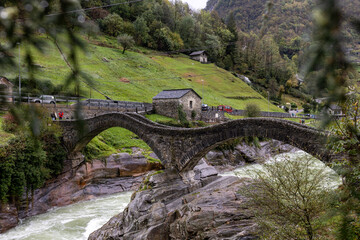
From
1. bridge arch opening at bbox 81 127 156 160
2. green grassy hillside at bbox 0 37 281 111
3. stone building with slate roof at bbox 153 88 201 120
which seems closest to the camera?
bridge arch opening at bbox 81 127 156 160

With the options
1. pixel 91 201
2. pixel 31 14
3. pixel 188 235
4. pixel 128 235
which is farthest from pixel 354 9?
pixel 91 201

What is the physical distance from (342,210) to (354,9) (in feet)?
3.52

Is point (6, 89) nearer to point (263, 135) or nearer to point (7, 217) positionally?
point (263, 135)

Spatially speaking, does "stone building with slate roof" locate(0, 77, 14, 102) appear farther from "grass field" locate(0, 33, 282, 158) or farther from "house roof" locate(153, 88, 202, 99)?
"house roof" locate(153, 88, 202, 99)

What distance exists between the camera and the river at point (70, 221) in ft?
42.4

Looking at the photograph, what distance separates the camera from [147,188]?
501 inches

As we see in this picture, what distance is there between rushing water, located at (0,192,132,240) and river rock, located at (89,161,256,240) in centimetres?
241

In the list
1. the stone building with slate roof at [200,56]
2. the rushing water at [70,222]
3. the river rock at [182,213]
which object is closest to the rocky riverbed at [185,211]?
the river rock at [182,213]

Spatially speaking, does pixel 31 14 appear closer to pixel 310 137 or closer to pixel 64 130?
pixel 310 137

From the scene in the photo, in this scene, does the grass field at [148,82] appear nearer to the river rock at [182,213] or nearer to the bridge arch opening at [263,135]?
the river rock at [182,213]

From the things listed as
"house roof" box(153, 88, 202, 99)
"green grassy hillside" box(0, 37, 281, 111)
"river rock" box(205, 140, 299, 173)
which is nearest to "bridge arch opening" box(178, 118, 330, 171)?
"river rock" box(205, 140, 299, 173)

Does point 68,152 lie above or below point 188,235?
above

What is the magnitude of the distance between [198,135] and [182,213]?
15.6 ft

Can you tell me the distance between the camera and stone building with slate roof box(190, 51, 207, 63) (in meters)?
79.4
